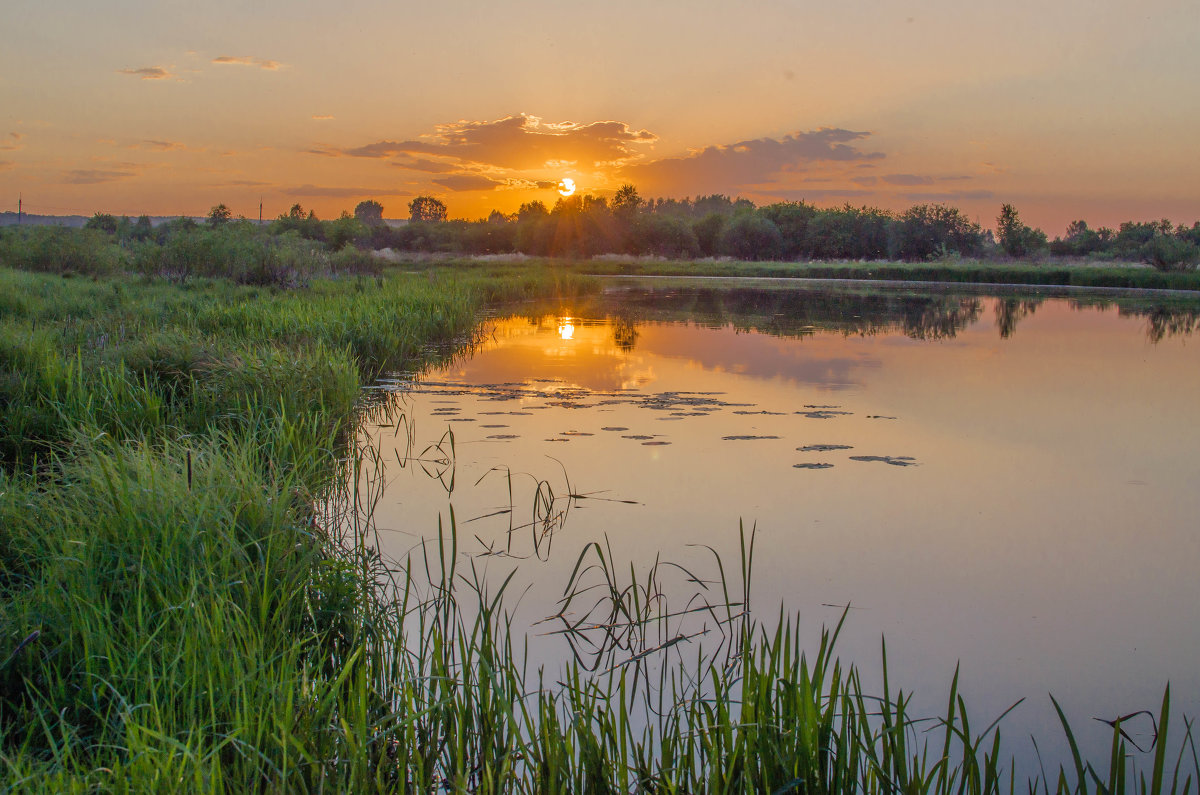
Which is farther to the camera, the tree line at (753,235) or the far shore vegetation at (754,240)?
the tree line at (753,235)

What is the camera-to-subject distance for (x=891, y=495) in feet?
16.4

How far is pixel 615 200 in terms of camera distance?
74.1 metres

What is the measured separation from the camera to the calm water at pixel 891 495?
3.17 meters

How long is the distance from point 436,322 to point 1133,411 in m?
9.72

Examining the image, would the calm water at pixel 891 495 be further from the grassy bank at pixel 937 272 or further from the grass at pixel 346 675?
the grassy bank at pixel 937 272

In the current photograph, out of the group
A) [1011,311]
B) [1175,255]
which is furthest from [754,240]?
[1011,311]

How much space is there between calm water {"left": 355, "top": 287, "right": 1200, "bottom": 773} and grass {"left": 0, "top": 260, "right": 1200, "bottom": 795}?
0.24m

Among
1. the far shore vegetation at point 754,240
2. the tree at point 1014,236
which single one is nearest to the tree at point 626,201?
the far shore vegetation at point 754,240

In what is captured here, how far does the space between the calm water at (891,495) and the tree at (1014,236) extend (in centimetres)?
5213

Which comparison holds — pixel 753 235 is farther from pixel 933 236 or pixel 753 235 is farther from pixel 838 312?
pixel 838 312

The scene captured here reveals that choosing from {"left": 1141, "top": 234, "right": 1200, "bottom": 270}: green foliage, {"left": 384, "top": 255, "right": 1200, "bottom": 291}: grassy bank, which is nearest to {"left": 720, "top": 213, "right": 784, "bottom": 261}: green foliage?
{"left": 384, "top": 255, "right": 1200, "bottom": 291}: grassy bank

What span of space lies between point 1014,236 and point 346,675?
64345mm

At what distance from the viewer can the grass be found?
6.31 feet

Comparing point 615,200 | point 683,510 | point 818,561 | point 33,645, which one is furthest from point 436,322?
point 615,200
